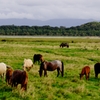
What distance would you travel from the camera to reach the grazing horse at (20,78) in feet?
48.8

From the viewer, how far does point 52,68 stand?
20266 millimetres

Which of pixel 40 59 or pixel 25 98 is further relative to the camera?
pixel 40 59

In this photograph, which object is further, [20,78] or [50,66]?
[50,66]

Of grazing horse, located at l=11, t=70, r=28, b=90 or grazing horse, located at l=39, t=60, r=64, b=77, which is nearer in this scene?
grazing horse, located at l=11, t=70, r=28, b=90

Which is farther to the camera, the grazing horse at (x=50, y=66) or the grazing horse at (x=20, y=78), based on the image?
the grazing horse at (x=50, y=66)

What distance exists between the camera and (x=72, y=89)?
15.9 metres

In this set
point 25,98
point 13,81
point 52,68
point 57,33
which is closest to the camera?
point 25,98

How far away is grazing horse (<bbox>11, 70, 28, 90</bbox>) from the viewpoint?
14.9m

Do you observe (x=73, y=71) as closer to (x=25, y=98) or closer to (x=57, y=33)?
(x=25, y=98)

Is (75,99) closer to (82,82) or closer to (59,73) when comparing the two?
(82,82)

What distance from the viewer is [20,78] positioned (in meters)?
15.2

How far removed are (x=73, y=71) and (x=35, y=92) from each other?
27.7 ft

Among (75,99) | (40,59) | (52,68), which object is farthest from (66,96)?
(40,59)

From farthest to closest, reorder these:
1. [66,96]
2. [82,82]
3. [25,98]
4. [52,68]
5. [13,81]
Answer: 1. [52,68]
2. [82,82]
3. [13,81]
4. [66,96]
5. [25,98]
